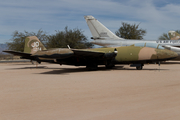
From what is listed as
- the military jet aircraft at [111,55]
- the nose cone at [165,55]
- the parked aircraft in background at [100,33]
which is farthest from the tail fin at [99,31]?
the nose cone at [165,55]

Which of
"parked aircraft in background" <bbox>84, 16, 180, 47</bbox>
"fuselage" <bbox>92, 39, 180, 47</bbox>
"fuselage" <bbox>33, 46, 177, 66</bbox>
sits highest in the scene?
"parked aircraft in background" <bbox>84, 16, 180, 47</bbox>

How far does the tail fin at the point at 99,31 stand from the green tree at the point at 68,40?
29.7ft

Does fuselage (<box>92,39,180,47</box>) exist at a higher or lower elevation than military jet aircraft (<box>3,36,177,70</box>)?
higher

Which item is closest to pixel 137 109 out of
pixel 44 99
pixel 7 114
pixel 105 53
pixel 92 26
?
pixel 44 99

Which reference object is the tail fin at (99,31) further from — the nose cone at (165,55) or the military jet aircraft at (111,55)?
the nose cone at (165,55)

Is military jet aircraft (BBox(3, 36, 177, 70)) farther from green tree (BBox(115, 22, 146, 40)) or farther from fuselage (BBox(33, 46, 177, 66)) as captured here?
green tree (BBox(115, 22, 146, 40))

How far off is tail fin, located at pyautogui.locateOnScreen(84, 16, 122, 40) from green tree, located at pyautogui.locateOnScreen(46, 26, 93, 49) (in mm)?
9043

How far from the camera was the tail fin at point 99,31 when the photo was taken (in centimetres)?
2655

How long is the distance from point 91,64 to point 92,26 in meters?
11.4

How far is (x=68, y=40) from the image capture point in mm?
35375

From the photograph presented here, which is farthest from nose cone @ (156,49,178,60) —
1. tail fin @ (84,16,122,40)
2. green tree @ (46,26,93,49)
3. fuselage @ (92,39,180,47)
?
green tree @ (46,26,93,49)

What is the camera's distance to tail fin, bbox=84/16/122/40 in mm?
26547

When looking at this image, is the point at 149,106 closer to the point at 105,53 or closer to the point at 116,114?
the point at 116,114

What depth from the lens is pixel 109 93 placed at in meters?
7.07
